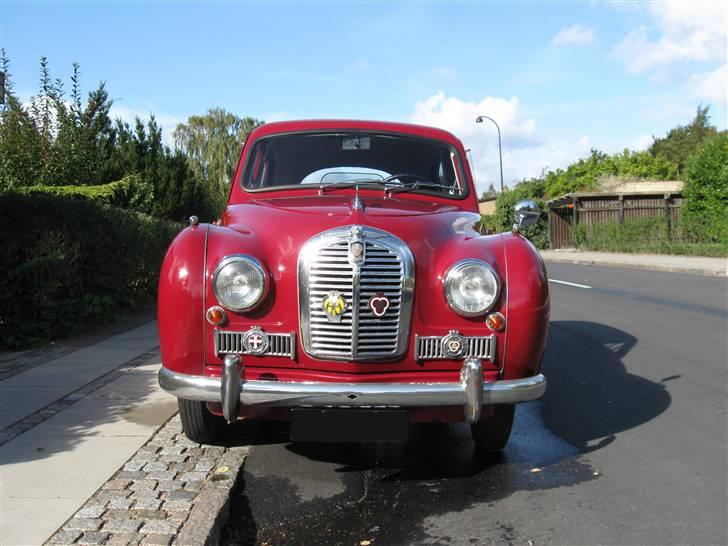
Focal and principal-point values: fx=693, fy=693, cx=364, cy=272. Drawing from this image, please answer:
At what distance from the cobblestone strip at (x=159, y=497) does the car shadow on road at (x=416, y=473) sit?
0.16 metres

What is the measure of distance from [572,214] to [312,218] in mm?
33965

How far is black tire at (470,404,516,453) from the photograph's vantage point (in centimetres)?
400

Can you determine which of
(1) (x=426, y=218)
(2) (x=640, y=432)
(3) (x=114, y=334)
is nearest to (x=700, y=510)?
(2) (x=640, y=432)

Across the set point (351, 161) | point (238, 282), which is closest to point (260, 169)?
point (351, 161)

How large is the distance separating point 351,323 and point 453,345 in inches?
20.9

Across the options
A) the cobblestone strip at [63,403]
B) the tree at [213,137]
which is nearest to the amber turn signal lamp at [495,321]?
the cobblestone strip at [63,403]

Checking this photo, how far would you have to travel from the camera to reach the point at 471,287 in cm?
352

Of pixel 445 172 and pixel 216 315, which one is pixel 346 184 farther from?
pixel 216 315

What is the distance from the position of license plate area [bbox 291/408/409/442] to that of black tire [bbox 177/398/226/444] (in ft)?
2.92

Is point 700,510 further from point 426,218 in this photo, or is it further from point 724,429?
point 426,218

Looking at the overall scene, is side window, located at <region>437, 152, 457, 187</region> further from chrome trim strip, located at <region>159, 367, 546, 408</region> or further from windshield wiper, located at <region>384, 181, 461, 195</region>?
chrome trim strip, located at <region>159, 367, 546, 408</region>

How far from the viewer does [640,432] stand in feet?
15.6

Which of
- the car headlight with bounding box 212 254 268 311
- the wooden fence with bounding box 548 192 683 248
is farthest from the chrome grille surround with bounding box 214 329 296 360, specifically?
the wooden fence with bounding box 548 192 683 248

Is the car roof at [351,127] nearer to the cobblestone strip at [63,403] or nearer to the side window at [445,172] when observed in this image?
the side window at [445,172]
